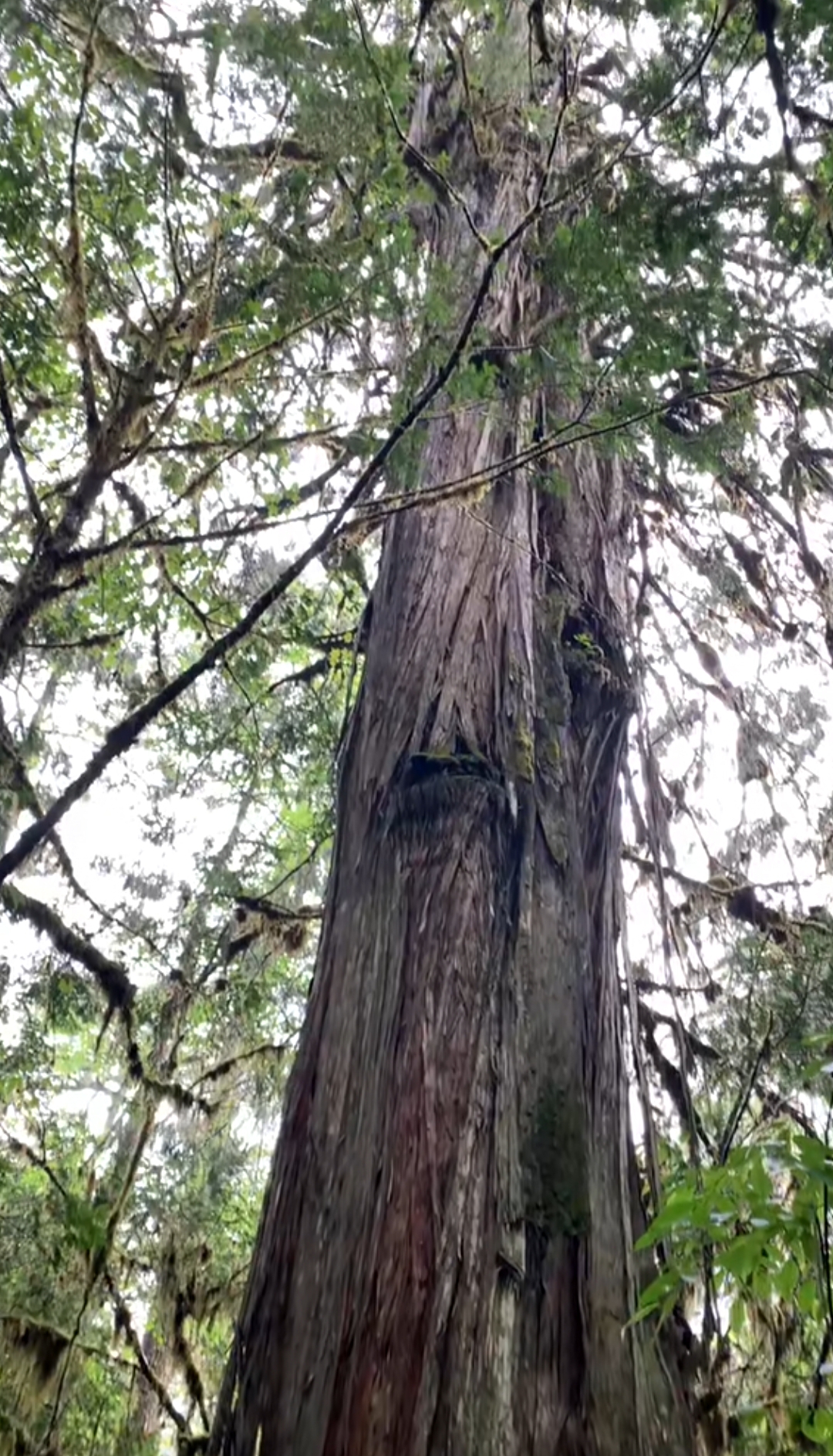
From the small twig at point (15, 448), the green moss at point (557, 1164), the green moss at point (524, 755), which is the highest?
the small twig at point (15, 448)

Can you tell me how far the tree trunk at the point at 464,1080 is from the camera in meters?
1.74

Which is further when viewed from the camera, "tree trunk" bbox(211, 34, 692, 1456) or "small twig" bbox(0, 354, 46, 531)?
"small twig" bbox(0, 354, 46, 531)

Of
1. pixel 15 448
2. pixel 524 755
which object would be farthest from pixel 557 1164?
pixel 15 448

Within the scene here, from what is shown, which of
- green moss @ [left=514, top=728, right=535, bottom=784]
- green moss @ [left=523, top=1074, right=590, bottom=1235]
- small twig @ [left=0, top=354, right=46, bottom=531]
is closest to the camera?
green moss @ [left=523, top=1074, right=590, bottom=1235]

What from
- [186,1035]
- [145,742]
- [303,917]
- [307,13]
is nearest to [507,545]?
[307,13]

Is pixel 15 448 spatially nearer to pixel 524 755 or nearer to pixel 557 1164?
pixel 524 755

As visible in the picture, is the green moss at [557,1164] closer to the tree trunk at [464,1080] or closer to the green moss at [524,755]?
the tree trunk at [464,1080]

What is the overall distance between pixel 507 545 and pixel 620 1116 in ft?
5.47

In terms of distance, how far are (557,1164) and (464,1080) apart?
243mm

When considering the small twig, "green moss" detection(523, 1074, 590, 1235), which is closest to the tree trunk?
"green moss" detection(523, 1074, 590, 1235)

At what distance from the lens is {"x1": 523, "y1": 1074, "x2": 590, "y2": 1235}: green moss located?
1990mm

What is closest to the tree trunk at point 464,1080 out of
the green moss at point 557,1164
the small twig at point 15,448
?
the green moss at point 557,1164

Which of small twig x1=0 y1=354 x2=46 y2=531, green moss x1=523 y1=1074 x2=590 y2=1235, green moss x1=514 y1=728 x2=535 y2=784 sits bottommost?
green moss x1=523 y1=1074 x2=590 y2=1235

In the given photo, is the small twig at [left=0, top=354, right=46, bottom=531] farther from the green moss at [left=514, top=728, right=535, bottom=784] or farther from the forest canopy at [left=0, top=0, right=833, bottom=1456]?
the green moss at [left=514, top=728, right=535, bottom=784]
